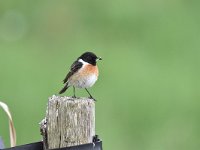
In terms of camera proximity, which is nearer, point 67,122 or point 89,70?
point 67,122

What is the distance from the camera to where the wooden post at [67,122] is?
5473mm

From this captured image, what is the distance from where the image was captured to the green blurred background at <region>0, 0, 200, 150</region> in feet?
41.0

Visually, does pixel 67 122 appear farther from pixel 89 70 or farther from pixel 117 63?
pixel 117 63

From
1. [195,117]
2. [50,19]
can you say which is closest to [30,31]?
[50,19]

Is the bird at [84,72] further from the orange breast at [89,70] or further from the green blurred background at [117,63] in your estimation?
the green blurred background at [117,63]

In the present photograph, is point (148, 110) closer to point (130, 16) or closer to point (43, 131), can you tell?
point (130, 16)

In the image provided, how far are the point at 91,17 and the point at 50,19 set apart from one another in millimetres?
783

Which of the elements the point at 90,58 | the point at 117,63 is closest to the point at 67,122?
the point at 90,58

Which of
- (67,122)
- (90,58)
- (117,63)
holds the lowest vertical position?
(67,122)

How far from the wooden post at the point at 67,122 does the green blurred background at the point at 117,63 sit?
574 cm

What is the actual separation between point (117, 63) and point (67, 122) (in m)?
9.39

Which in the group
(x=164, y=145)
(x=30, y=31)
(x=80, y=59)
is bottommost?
(x=164, y=145)

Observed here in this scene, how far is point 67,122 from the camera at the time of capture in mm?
5469

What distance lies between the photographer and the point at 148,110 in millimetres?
13133
